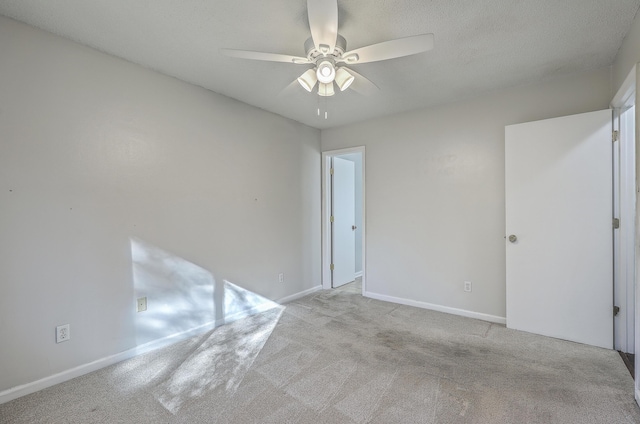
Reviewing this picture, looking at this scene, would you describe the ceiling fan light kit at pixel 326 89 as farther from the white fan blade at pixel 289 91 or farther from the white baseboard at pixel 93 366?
the white baseboard at pixel 93 366

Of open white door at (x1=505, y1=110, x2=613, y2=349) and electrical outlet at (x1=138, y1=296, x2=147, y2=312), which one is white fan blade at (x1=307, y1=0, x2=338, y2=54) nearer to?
open white door at (x1=505, y1=110, x2=613, y2=349)

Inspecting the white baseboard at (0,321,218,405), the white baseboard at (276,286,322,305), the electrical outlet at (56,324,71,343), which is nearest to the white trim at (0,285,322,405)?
the white baseboard at (0,321,218,405)

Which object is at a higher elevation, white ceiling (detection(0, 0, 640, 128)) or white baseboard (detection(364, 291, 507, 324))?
white ceiling (detection(0, 0, 640, 128))

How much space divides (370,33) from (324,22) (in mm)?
617

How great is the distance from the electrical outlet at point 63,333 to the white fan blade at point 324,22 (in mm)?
2571

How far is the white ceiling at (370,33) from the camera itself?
5.77 ft

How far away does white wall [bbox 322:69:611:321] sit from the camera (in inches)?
114

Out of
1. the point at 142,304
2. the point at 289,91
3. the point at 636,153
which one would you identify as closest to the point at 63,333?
the point at 142,304

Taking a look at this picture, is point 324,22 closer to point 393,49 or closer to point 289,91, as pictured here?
point 393,49

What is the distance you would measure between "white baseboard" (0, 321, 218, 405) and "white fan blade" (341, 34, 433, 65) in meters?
2.72

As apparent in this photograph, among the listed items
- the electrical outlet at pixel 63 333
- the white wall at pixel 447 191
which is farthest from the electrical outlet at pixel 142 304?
the white wall at pixel 447 191

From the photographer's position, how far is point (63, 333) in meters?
2.04

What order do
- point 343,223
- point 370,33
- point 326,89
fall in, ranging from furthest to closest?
point 343,223
point 326,89
point 370,33

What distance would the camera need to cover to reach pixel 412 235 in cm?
358
